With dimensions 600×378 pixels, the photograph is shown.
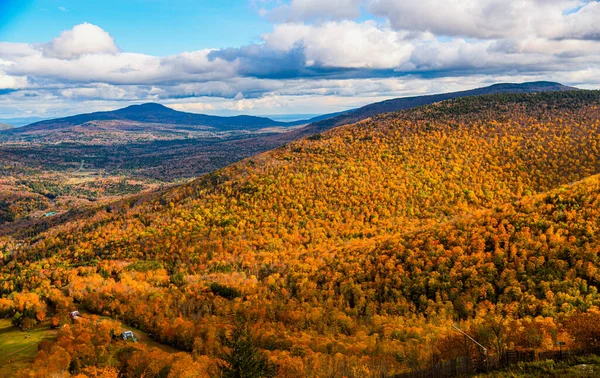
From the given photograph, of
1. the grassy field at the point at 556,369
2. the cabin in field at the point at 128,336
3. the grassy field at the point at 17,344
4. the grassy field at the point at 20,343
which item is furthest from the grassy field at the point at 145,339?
the grassy field at the point at 556,369

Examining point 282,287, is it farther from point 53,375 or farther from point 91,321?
point 53,375

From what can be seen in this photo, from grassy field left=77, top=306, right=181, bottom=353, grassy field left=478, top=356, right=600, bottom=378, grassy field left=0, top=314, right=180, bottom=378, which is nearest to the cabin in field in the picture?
grassy field left=77, top=306, right=181, bottom=353

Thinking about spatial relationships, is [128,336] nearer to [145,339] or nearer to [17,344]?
[145,339]

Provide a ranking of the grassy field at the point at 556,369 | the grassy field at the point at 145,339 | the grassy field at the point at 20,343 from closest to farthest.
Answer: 1. the grassy field at the point at 556,369
2. the grassy field at the point at 20,343
3. the grassy field at the point at 145,339

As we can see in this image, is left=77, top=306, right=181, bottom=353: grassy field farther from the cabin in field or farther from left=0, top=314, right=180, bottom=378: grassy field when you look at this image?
the cabin in field

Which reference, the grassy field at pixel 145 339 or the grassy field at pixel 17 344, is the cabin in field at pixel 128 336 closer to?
the grassy field at pixel 145 339

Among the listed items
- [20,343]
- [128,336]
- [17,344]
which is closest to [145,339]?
[128,336]

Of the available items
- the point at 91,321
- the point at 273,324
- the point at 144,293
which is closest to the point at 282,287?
the point at 273,324

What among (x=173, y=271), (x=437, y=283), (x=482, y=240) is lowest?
(x=173, y=271)
